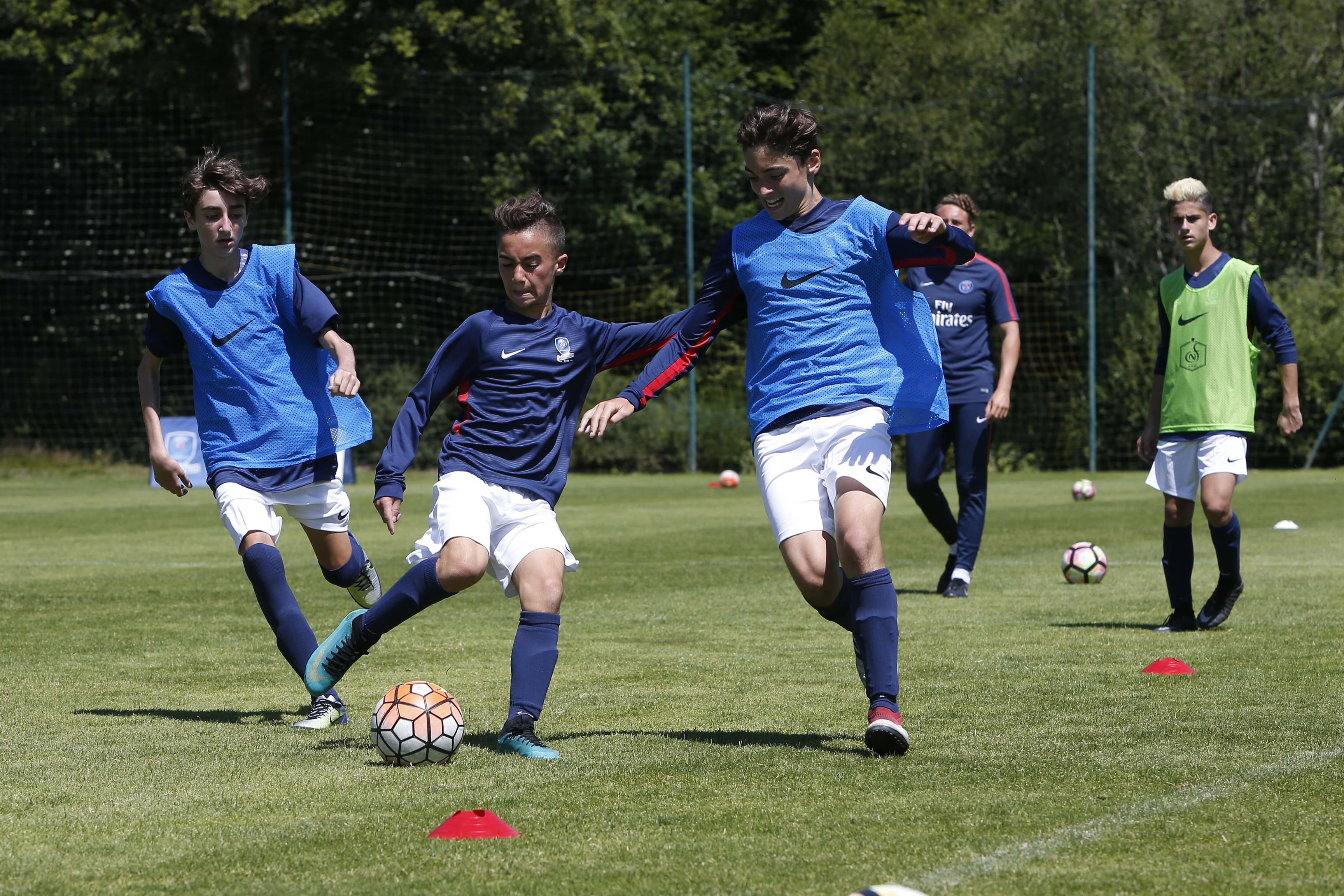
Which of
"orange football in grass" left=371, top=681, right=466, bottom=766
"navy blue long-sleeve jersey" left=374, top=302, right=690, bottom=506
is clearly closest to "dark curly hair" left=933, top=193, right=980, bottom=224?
"navy blue long-sleeve jersey" left=374, top=302, right=690, bottom=506

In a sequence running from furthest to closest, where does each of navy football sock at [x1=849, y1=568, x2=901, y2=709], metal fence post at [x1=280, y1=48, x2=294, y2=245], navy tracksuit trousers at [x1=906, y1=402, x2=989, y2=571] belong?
metal fence post at [x1=280, y1=48, x2=294, y2=245]
navy tracksuit trousers at [x1=906, y1=402, x2=989, y2=571]
navy football sock at [x1=849, y1=568, x2=901, y2=709]

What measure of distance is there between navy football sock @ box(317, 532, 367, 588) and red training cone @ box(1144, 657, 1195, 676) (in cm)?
301

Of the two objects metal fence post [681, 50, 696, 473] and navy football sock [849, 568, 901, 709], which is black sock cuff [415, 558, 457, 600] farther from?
metal fence post [681, 50, 696, 473]

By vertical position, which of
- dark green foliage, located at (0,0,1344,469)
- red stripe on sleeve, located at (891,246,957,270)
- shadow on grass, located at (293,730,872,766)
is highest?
dark green foliage, located at (0,0,1344,469)

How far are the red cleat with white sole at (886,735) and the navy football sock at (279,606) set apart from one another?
1.99 m

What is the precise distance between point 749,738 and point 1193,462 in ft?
11.3

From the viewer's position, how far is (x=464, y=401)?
5254 millimetres

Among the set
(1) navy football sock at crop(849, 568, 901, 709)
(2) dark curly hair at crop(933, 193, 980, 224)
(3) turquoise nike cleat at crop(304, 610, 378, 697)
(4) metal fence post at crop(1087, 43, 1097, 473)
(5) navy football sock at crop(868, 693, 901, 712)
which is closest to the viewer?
(5) navy football sock at crop(868, 693, 901, 712)

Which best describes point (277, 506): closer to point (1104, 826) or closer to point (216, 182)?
point (216, 182)

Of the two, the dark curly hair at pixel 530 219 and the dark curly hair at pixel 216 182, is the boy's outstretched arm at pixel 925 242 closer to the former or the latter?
the dark curly hair at pixel 530 219

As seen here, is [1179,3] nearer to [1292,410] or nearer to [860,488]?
[1292,410]

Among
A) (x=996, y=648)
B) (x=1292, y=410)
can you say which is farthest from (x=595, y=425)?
(x=1292, y=410)

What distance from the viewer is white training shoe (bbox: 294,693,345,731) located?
528 centimetres

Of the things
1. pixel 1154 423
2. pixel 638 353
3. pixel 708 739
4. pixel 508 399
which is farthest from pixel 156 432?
pixel 1154 423
